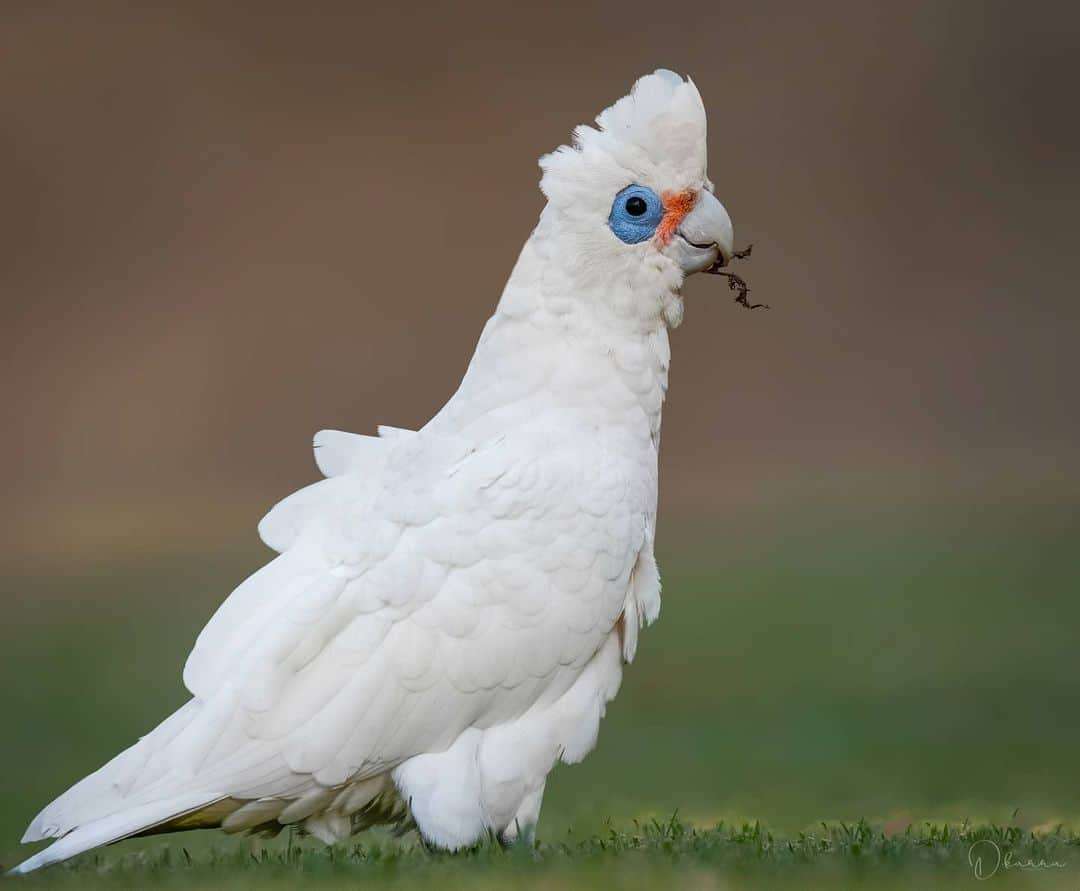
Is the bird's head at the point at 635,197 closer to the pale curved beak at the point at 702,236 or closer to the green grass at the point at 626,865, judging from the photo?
the pale curved beak at the point at 702,236

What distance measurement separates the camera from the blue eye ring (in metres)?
4.78

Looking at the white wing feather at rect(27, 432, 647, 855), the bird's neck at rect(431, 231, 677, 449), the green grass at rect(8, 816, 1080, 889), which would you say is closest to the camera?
the green grass at rect(8, 816, 1080, 889)

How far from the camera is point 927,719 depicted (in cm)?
841

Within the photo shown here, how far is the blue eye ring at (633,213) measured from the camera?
4781 millimetres

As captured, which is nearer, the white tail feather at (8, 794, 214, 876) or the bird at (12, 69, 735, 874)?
the white tail feather at (8, 794, 214, 876)

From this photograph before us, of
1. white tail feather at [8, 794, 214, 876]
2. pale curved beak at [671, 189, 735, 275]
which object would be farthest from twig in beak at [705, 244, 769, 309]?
white tail feather at [8, 794, 214, 876]

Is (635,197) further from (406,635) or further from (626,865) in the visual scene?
(626,865)

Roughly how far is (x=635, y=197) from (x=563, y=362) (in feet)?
1.88

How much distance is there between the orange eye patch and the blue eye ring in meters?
0.03

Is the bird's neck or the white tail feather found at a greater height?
the bird's neck

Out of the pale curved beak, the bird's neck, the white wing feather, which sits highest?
the pale curved beak

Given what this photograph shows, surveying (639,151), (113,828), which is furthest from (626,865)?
(639,151)

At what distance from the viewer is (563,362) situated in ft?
15.7

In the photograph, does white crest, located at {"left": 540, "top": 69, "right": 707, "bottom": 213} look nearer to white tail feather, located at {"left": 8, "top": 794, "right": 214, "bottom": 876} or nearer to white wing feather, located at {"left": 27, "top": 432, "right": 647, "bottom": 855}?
white wing feather, located at {"left": 27, "top": 432, "right": 647, "bottom": 855}
